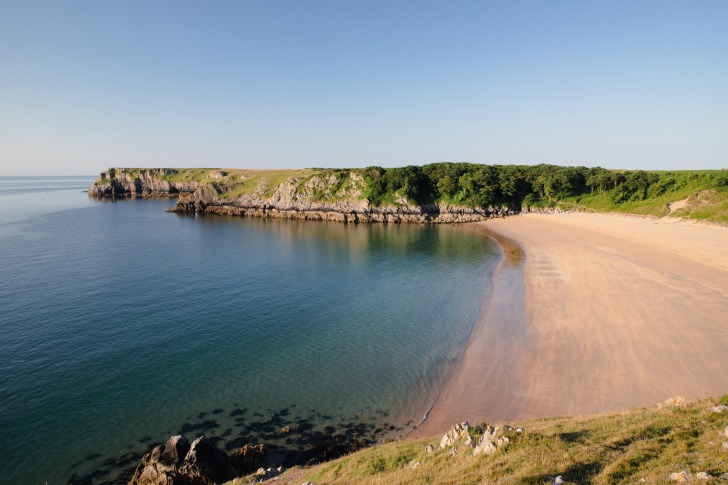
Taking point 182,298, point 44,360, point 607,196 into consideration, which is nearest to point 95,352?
point 44,360

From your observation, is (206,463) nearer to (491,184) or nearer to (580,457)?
(580,457)

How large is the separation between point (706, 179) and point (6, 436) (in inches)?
4697

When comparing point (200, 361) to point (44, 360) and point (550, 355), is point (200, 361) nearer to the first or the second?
point (44, 360)

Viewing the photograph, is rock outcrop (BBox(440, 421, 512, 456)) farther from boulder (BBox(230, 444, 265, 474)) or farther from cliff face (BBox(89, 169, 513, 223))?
cliff face (BBox(89, 169, 513, 223))

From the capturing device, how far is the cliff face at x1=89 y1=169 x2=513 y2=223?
10481cm

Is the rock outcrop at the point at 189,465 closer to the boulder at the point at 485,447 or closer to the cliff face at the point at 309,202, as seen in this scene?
the boulder at the point at 485,447

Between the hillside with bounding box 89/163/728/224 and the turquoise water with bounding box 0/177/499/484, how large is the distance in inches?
1846

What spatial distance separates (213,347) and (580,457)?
2651cm

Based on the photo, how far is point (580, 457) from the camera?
36.9 feet

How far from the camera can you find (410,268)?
55250 mm

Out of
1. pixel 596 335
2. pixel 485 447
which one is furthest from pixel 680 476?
pixel 596 335

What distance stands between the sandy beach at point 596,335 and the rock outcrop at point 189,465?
969 centimetres

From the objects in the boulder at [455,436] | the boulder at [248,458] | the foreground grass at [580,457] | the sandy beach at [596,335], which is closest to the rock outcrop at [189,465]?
the boulder at [248,458]

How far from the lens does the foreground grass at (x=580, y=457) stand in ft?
33.4
